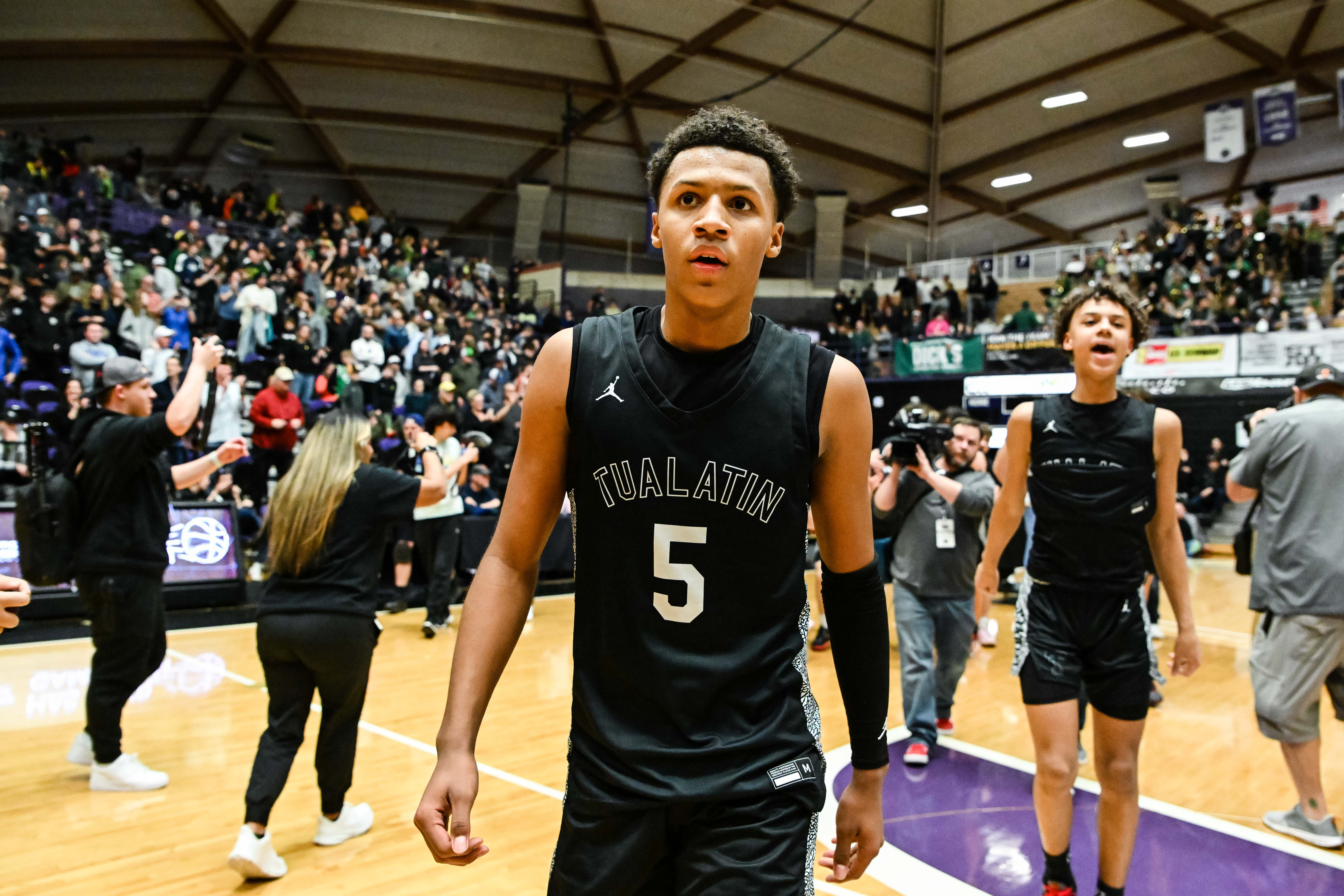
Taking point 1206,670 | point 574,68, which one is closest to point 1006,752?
point 1206,670

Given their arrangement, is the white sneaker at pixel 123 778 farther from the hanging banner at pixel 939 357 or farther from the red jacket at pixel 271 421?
the hanging banner at pixel 939 357

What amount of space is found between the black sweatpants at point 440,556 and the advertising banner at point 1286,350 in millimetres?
13634

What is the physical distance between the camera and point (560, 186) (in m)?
27.6

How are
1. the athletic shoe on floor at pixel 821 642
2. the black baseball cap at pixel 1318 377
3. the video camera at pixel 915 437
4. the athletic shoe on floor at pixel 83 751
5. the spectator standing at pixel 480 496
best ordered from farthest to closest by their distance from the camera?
the spectator standing at pixel 480 496 < the athletic shoe on floor at pixel 821 642 < the video camera at pixel 915 437 < the athletic shoe on floor at pixel 83 751 < the black baseball cap at pixel 1318 377

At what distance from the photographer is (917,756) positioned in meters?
5.06

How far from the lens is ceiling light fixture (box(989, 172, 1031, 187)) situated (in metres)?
25.4

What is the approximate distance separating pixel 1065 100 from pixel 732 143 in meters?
23.3

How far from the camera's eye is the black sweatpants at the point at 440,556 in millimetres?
8633

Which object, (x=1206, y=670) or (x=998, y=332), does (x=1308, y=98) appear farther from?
(x=1206, y=670)

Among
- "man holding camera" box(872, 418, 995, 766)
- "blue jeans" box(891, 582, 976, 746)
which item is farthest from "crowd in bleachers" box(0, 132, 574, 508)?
"blue jeans" box(891, 582, 976, 746)

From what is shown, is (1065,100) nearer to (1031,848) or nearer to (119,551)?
(1031,848)

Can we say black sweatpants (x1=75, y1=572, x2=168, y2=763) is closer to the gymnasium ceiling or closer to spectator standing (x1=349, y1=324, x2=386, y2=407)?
spectator standing (x1=349, y1=324, x2=386, y2=407)

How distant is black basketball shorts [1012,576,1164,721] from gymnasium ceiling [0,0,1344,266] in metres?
18.3

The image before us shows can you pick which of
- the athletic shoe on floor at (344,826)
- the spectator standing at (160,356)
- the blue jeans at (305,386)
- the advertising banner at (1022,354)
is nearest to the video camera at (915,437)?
the athletic shoe on floor at (344,826)
